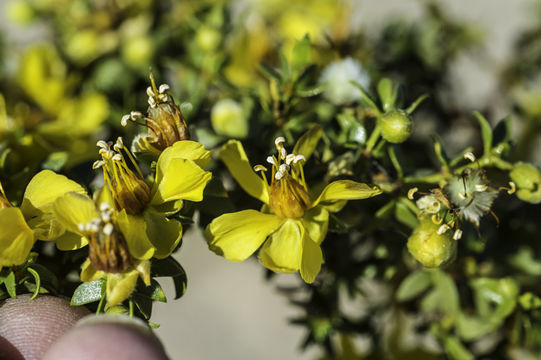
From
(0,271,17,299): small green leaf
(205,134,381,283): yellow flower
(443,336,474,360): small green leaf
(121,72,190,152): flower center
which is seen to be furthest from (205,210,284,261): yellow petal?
(443,336,474,360): small green leaf

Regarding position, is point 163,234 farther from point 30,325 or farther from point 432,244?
point 432,244

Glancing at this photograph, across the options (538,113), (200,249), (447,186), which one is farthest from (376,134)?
(200,249)

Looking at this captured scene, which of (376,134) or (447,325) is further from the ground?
→ (376,134)

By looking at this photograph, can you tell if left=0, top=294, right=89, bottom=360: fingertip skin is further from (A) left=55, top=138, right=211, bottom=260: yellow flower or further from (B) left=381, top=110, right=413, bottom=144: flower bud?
(B) left=381, top=110, right=413, bottom=144: flower bud

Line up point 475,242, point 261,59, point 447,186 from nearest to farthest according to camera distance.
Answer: point 447,186, point 475,242, point 261,59

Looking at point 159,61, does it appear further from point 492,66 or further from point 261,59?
point 492,66

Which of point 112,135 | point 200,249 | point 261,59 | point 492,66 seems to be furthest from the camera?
point 200,249

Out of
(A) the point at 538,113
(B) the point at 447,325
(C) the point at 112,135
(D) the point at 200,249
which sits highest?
(C) the point at 112,135
